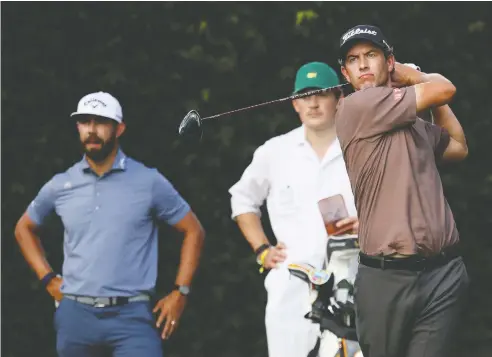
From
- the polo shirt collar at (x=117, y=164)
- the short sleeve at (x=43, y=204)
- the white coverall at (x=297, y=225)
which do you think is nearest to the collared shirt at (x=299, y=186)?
the white coverall at (x=297, y=225)

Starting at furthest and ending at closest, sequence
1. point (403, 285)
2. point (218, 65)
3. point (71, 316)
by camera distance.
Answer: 1. point (218, 65)
2. point (71, 316)
3. point (403, 285)

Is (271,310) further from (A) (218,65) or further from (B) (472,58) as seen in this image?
(B) (472,58)

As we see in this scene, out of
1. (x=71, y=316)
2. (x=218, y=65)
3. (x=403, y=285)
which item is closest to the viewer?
(x=403, y=285)

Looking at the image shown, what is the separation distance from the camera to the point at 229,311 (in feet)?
24.7

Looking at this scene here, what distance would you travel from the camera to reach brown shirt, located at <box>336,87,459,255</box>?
466cm

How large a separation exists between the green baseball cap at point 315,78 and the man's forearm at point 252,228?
75 centimetres

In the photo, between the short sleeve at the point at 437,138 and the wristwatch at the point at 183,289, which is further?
the wristwatch at the point at 183,289

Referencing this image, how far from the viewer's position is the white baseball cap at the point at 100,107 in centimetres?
638

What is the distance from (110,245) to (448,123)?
191 cm

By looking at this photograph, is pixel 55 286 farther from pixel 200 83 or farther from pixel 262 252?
pixel 200 83

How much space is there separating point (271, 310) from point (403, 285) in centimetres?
176

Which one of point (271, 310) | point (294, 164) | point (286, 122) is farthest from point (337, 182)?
point (286, 122)

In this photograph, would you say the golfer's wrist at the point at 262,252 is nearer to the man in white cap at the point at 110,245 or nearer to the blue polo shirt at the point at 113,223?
→ the man in white cap at the point at 110,245

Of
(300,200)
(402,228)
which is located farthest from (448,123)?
(300,200)
